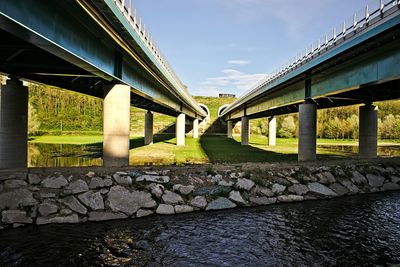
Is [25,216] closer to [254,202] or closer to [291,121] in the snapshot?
[254,202]

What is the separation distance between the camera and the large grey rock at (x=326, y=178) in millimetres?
18562

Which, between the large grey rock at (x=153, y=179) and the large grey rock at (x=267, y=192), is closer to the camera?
the large grey rock at (x=153, y=179)

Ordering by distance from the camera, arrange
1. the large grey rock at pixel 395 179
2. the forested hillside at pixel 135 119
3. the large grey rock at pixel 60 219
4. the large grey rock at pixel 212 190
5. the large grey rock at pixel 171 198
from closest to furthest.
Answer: the large grey rock at pixel 60 219 < the large grey rock at pixel 171 198 < the large grey rock at pixel 212 190 < the large grey rock at pixel 395 179 < the forested hillside at pixel 135 119

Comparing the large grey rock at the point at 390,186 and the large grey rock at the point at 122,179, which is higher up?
the large grey rock at the point at 122,179

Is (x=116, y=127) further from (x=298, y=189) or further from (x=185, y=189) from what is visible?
(x=298, y=189)

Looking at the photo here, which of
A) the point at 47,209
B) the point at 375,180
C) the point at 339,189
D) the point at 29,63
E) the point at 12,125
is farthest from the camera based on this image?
the point at 12,125

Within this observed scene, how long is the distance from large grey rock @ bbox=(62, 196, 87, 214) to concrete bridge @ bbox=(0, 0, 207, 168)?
6737mm

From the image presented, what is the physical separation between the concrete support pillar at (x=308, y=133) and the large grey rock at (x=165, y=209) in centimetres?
2011

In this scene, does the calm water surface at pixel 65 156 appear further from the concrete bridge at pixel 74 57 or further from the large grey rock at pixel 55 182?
the large grey rock at pixel 55 182

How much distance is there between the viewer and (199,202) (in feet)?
47.4

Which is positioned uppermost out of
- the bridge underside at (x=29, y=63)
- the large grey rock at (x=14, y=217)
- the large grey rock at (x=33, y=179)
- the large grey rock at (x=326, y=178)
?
the bridge underside at (x=29, y=63)

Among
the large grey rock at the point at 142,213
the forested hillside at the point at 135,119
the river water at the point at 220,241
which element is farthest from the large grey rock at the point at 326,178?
the forested hillside at the point at 135,119

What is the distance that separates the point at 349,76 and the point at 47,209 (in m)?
22.2

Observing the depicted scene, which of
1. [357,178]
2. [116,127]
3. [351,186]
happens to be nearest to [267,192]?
[351,186]
